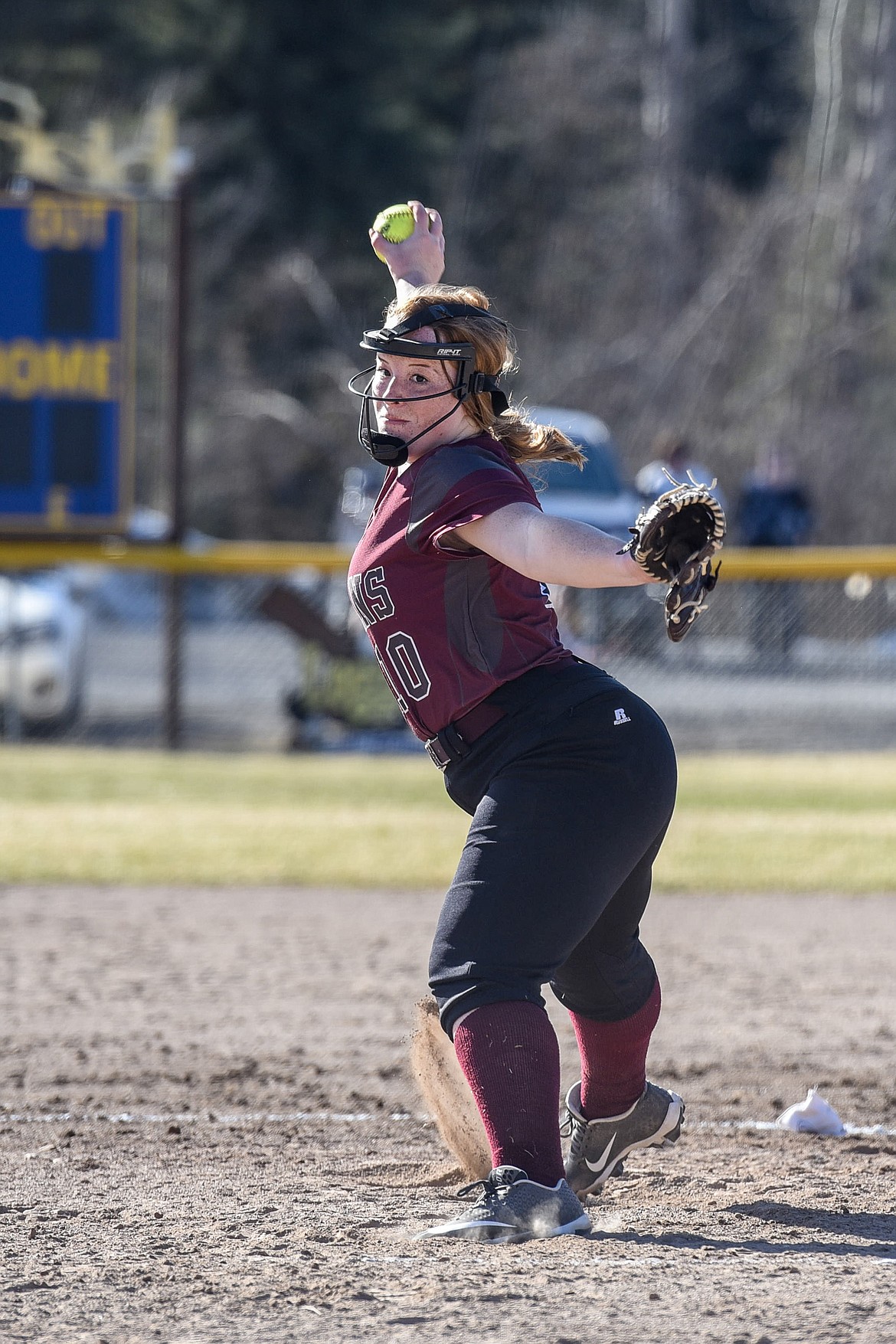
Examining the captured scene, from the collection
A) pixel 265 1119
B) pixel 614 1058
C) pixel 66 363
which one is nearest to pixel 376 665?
pixel 66 363

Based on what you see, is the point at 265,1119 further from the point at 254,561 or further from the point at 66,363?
the point at 66,363

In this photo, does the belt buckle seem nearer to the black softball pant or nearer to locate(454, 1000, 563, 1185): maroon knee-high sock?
the black softball pant

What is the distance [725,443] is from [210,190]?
11.1 m

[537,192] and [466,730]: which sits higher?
[537,192]

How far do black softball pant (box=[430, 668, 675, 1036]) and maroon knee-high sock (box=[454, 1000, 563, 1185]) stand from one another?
0.04m

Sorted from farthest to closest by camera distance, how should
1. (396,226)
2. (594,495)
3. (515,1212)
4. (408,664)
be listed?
(594,495) < (396,226) < (408,664) < (515,1212)

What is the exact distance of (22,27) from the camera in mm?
31094

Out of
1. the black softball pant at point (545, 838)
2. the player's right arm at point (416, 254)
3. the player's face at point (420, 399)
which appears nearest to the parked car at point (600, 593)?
the player's right arm at point (416, 254)

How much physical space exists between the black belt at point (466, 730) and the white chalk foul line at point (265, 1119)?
136 centimetres

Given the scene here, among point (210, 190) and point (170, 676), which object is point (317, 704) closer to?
point (170, 676)

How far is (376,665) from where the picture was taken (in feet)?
41.7

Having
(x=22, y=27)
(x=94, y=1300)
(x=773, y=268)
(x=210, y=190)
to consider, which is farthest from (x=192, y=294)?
(x=94, y=1300)

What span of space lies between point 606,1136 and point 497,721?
97cm


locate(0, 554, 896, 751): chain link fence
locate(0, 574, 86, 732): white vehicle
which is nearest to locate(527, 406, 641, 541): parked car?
locate(0, 554, 896, 751): chain link fence
